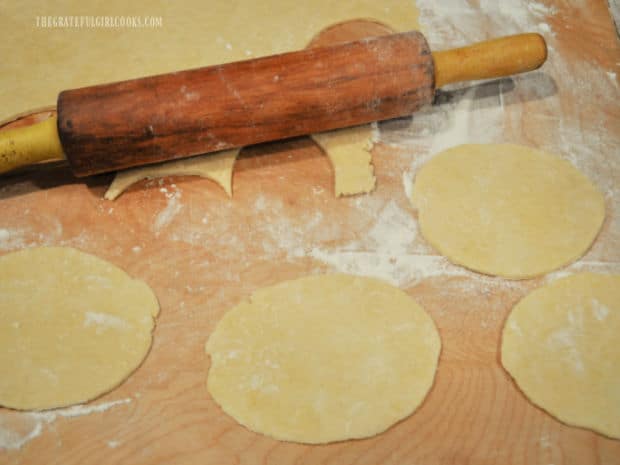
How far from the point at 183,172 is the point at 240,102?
13.0 inches

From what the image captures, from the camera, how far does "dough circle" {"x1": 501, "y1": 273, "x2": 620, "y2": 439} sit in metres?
1.63

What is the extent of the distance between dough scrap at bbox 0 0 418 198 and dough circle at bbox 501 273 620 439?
70 cm

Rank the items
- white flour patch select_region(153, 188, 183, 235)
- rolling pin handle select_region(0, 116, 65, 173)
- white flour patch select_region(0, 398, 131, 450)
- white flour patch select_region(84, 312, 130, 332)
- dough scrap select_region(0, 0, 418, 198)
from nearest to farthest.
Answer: white flour patch select_region(0, 398, 131, 450) < white flour patch select_region(84, 312, 130, 332) < rolling pin handle select_region(0, 116, 65, 173) < white flour patch select_region(153, 188, 183, 235) < dough scrap select_region(0, 0, 418, 198)

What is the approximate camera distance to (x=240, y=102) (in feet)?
5.95

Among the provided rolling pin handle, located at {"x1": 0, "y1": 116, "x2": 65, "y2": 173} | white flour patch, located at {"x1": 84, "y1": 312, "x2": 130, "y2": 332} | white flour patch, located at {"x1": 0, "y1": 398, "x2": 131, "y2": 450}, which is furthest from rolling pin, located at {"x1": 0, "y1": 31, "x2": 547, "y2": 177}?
white flour patch, located at {"x1": 0, "y1": 398, "x2": 131, "y2": 450}

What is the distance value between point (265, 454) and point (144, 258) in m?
0.70

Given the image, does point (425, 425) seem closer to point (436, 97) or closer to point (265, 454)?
point (265, 454)

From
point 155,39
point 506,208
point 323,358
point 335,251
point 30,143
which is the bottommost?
point 323,358

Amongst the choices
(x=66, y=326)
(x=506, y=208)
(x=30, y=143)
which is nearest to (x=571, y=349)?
(x=506, y=208)

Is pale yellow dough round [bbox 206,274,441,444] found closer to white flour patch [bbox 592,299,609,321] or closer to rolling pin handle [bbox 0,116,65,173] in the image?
white flour patch [bbox 592,299,609,321]

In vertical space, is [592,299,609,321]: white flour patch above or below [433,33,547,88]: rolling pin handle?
below

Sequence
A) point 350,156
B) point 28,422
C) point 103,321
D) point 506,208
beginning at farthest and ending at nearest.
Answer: point 350,156
point 506,208
point 103,321
point 28,422

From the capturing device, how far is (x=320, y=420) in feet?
5.22

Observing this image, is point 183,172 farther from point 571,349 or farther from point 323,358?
point 571,349
